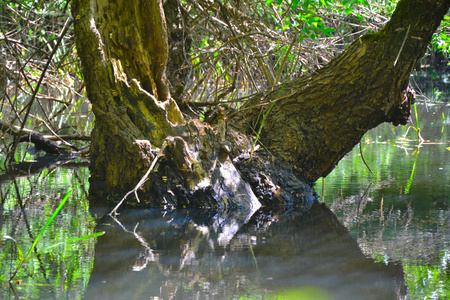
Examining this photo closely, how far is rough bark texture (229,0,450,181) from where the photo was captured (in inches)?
142

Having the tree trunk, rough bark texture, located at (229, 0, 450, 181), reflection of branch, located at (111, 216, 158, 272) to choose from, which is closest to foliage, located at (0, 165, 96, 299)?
reflection of branch, located at (111, 216, 158, 272)

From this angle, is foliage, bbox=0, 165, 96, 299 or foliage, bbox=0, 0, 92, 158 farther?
foliage, bbox=0, 0, 92, 158

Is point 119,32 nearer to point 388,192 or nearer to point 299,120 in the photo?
point 299,120

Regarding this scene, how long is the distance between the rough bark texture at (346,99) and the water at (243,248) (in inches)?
16.4

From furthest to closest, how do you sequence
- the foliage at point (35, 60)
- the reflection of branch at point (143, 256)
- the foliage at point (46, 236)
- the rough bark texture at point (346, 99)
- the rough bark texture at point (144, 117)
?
1. the foliage at point (35, 60)
2. the rough bark texture at point (144, 117)
3. the rough bark texture at point (346, 99)
4. the reflection of branch at point (143, 256)
5. the foliage at point (46, 236)

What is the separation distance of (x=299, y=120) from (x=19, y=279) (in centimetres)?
252

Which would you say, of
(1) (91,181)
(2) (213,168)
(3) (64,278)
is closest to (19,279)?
(3) (64,278)

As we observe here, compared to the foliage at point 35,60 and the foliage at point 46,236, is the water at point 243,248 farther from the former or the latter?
the foliage at point 35,60

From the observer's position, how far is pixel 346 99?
12.8 feet

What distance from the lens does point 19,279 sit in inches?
87.4

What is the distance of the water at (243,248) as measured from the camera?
86.0 inches

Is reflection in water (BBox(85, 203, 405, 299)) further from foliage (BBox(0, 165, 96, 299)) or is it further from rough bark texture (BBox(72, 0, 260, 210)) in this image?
rough bark texture (BBox(72, 0, 260, 210))

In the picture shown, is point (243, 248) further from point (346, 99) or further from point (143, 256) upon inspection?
point (346, 99)

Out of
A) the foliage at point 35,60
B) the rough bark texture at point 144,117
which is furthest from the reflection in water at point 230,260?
the foliage at point 35,60
